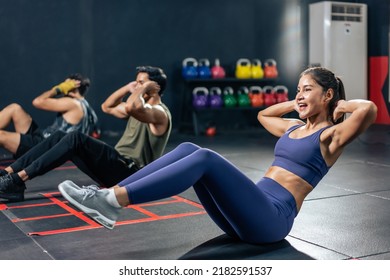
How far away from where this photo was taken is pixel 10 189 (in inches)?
128

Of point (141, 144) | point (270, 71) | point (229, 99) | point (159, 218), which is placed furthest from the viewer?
point (270, 71)

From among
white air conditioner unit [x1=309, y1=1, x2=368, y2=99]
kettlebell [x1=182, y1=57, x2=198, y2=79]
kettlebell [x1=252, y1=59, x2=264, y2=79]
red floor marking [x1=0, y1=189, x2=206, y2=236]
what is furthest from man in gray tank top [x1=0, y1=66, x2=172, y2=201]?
white air conditioner unit [x1=309, y1=1, x2=368, y2=99]

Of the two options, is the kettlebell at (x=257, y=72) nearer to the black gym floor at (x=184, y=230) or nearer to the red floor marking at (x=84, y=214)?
the black gym floor at (x=184, y=230)

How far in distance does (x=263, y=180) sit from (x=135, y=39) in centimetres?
560

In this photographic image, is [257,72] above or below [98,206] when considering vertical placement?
above

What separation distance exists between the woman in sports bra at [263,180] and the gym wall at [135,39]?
530 centimetres

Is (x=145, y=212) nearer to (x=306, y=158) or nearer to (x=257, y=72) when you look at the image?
(x=306, y=158)

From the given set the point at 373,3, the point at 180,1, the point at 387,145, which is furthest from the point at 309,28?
the point at 387,145

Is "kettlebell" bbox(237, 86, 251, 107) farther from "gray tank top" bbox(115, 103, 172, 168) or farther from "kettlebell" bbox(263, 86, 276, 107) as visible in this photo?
"gray tank top" bbox(115, 103, 172, 168)

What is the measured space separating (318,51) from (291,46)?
1.47 ft

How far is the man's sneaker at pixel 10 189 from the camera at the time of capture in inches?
127

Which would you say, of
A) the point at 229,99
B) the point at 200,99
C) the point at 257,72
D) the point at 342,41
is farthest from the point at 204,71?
the point at 342,41

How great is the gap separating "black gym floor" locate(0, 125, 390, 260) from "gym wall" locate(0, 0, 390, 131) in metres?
3.25
